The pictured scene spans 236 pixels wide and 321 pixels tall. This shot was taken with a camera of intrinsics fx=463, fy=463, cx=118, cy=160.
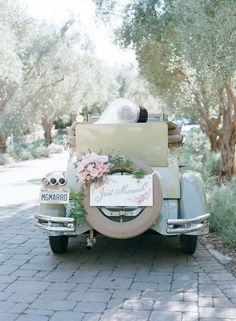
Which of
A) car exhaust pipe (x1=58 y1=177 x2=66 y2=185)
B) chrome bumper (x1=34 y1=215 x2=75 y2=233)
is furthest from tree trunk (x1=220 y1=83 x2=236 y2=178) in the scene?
chrome bumper (x1=34 y1=215 x2=75 y2=233)

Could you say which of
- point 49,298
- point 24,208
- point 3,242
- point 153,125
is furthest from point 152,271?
point 24,208

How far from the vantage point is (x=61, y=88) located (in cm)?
2556

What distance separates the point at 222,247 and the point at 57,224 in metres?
2.17

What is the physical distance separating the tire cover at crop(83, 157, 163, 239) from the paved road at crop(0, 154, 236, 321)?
46cm

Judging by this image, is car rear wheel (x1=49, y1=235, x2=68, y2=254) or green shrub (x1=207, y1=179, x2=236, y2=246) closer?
car rear wheel (x1=49, y1=235, x2=68, y2=254)

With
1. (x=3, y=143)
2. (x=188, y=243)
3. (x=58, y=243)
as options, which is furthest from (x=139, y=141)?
(x=3, y=143)

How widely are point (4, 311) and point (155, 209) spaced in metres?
1.87

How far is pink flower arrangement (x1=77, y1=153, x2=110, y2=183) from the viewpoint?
4984 millimetres

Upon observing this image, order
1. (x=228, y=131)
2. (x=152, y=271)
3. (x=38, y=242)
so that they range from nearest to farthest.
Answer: (x=152, y=271)
(x=38, y=242)
(x=228, y=131)

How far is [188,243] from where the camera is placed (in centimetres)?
547

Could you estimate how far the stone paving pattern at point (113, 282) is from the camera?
3.88 m

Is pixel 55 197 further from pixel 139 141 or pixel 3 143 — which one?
pixel 3 143

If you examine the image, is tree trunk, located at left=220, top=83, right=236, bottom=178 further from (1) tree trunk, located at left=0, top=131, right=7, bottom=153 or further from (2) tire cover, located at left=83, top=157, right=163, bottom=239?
(1) tree trunk, located at left=0, top=131, right=7, bottom=153

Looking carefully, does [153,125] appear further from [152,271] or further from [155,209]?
[152,271]
